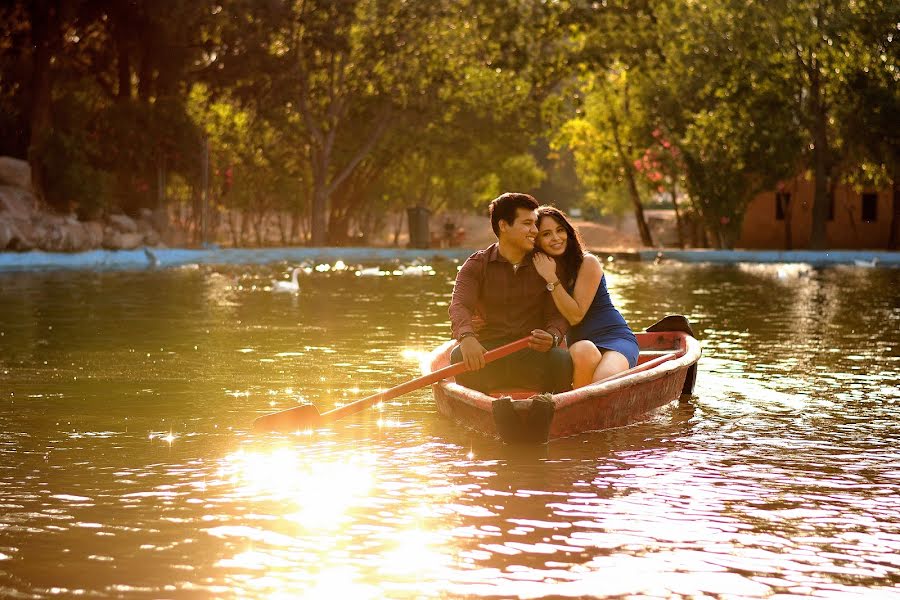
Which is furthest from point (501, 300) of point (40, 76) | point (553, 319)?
point (40, 76)

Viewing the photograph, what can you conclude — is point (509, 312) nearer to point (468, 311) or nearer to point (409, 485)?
point (468, 311)

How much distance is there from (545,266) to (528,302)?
31 cm

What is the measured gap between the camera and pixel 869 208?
53312 mm

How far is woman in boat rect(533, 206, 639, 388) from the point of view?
31.6 feet

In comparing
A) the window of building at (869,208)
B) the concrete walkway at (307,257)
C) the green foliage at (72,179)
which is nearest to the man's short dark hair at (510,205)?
the concrete walkway at (307,257)

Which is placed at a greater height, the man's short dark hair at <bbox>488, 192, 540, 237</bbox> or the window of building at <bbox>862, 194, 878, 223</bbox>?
the window of building at <bbox>862, 194, 878, 223</bbox>

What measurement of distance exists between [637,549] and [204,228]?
4002 centimetres

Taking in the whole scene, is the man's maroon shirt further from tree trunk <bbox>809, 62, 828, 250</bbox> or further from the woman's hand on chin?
tree trunk <bbox>809, 62, 828, 250</bbox>

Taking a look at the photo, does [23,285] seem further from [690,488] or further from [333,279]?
[690,488]

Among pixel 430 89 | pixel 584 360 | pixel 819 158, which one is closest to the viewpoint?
pixel 584 360

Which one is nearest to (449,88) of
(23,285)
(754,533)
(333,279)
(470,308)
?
(333,279)

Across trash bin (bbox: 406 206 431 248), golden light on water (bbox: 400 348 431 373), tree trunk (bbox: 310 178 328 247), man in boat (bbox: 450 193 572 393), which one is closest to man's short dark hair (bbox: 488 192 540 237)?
man in boat (bbox: 450 193 572 393)

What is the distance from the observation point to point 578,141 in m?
54.9

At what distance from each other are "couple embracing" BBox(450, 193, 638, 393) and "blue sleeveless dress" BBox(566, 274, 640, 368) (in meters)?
0.20
